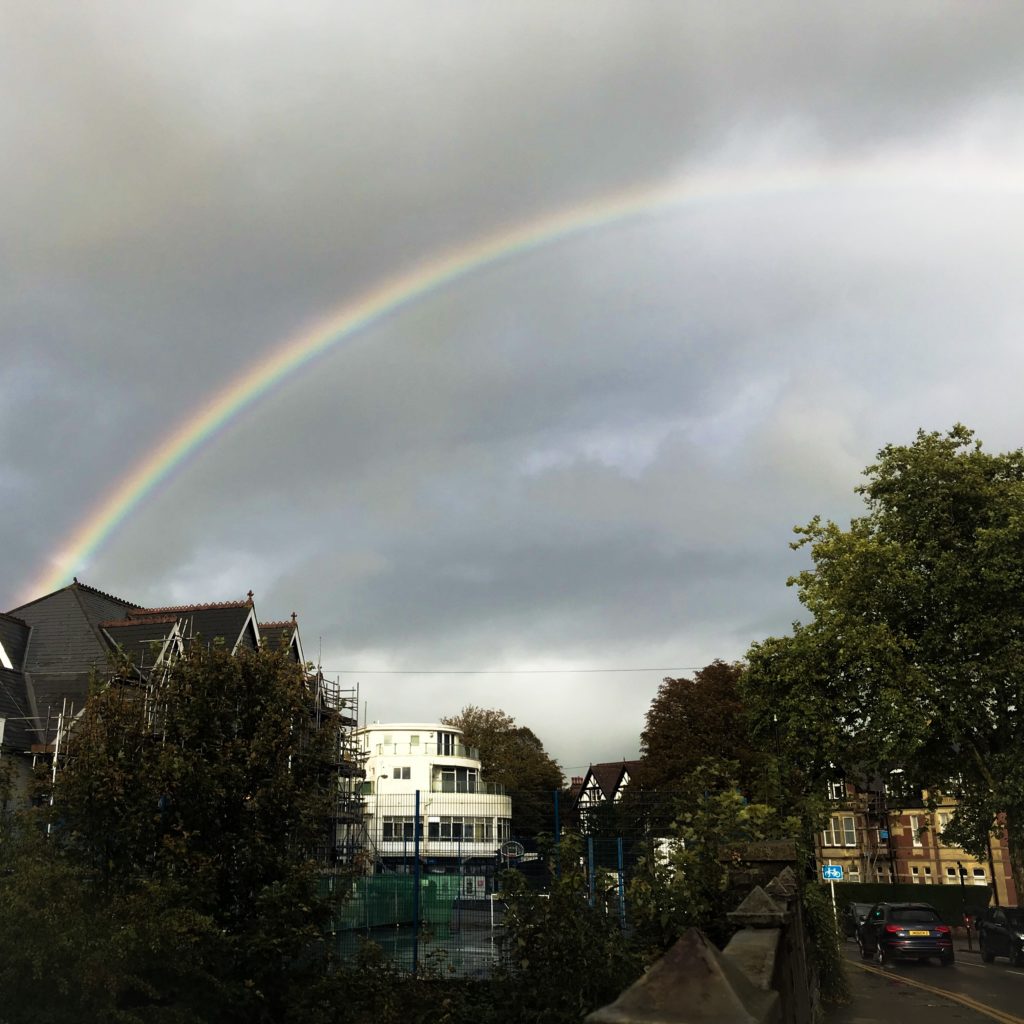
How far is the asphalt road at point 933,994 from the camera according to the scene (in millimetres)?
18312

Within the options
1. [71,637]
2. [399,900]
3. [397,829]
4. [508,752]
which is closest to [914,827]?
[508,752]

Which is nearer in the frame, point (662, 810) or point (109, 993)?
point (109, 993)

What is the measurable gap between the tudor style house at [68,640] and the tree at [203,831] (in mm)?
→ 18692

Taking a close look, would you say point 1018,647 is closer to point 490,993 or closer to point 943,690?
point 943,690

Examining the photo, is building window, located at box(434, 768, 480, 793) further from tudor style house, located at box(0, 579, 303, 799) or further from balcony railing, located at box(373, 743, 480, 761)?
tudor style house, located at box(0, 579, 303, 799)

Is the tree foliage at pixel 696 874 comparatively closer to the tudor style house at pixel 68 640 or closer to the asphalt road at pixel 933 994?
the asphalt road at pixel 933 994

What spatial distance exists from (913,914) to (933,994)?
33.4 ft

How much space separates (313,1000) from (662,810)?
6666 mm

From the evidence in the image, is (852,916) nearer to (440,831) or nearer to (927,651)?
(927,651)

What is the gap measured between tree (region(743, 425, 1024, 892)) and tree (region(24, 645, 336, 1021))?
69.0ft

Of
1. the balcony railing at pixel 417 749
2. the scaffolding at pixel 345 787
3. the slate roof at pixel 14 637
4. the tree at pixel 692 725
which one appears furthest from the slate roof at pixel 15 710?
the balcony railing at pixel 417 749

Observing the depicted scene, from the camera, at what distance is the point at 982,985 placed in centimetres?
2466

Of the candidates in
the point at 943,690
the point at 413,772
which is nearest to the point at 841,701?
the point at 943,690

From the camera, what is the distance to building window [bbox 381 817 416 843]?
17.9 m
